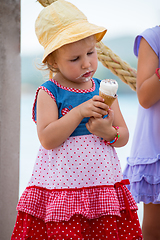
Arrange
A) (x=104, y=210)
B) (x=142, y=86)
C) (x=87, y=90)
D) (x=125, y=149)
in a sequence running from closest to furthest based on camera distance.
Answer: (x=104, y=210), (x=87, y=90), (x=142, y=86), (x=125, y=149)

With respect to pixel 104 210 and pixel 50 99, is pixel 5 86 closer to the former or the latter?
pixel 50 99

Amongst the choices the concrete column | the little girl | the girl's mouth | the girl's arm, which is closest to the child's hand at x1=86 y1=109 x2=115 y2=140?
the little girl

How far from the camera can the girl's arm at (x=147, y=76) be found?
2.71 feet

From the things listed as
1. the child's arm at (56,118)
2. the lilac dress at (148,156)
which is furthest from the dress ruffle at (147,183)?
the child's arm at (56,118)

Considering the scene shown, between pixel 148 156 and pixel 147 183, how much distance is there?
0.09m

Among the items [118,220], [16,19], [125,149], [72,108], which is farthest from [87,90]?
[125,149]

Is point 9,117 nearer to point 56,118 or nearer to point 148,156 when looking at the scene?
Answer: point 56,118

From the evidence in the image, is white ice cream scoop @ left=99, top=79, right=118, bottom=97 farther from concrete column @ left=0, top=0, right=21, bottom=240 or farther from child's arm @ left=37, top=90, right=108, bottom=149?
concrete column @ left=0, top=0, right=21, bottom=240

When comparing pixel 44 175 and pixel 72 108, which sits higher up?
pixel 72 108

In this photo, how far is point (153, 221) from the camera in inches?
34.8

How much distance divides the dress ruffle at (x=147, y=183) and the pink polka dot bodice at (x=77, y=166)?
0.22m

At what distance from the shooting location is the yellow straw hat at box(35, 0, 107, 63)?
65 centimetres

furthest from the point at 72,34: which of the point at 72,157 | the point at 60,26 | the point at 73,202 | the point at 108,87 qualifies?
the point at 73,202

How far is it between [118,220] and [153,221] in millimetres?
286
